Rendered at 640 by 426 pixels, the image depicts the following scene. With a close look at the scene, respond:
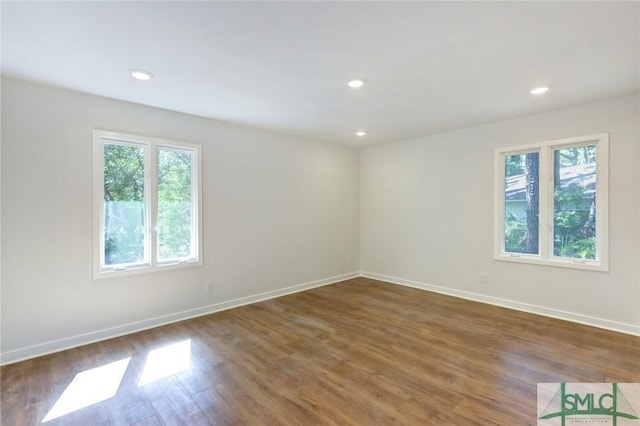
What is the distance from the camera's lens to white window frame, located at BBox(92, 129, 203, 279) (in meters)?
3.05

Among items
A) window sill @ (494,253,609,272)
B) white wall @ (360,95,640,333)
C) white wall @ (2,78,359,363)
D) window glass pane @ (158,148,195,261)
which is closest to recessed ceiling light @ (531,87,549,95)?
white wall @ (360,95,640,333)

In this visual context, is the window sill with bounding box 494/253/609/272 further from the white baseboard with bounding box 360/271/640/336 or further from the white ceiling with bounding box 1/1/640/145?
the white ceiling with bounding box 1/1/640/145

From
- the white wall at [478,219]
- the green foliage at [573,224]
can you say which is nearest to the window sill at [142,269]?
the white wall at [478,219]

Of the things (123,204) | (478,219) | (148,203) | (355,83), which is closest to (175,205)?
(148,203)

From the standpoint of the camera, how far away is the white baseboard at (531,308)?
10.4 feet

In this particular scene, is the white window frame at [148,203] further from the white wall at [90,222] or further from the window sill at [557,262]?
the window sill at [557,262]

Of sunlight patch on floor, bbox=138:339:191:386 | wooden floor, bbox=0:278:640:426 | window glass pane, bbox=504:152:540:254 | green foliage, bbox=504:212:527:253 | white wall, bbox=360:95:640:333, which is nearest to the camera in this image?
wooden floor, bbox=0:278:640:426

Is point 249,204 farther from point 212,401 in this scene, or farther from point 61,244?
point 212,401

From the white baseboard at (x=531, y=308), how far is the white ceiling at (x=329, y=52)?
251cm

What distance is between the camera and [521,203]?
156 inches

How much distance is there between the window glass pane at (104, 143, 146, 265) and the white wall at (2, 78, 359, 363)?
192mm

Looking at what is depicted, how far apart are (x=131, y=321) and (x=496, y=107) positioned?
16.1 feet

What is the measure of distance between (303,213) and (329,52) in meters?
3.05

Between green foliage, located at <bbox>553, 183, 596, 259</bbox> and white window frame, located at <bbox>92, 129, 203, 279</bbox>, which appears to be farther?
green foliage, located at <bbox>553, 183, 596, 259</bbox>
